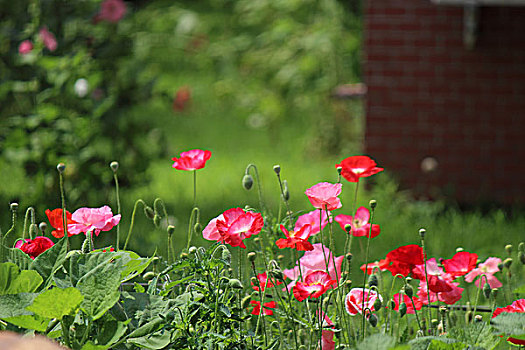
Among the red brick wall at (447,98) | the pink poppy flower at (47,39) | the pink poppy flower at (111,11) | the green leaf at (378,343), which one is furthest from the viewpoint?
the red brick wall at (447,98)

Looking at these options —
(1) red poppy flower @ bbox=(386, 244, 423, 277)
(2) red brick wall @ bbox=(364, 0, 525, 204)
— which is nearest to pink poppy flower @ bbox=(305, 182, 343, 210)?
(1) red poppy flower @ bbox=(386, 244, 423, 277)

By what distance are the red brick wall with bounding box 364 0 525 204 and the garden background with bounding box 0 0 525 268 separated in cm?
19

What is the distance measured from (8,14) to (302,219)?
3.18 m

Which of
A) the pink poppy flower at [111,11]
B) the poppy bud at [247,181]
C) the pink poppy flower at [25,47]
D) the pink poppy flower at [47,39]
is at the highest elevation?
the pink poppy flower at [111,11]

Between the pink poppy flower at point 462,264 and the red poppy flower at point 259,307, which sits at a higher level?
the pink poppy flower at point 462,264

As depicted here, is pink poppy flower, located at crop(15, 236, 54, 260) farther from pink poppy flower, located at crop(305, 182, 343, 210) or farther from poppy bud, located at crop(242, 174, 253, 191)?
pink poppy flower, located at crop(305, 182, 343, 210)

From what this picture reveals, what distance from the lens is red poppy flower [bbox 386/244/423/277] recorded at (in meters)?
1.71

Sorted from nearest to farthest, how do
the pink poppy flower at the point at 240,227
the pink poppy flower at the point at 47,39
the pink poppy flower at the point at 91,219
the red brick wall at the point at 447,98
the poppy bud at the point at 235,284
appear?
the poppy bud at the point at 235,284 < the pink poppy flower at the point at 240,227 < the pink poppy flower at the point at 91,219 < the pink poppy flower at the point at 47,39 < the red brick wall at the point at 447,98

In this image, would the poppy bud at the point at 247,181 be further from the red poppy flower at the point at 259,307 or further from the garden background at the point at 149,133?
the garden background at the point at 149,133

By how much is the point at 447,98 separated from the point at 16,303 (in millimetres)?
4057

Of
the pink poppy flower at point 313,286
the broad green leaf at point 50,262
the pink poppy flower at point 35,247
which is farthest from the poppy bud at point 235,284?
the pink poppy flower at point 35,247

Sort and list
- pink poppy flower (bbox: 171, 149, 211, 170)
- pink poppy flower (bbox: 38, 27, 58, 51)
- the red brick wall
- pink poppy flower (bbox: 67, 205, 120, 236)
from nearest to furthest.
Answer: pink poppy flower (bbox: 67, 205, 120, 236), pink poppy flower (bbox: 171, 149, 211, 170), pink poppy flower (bbox: 38, 27, 58, 51), the red brick wall

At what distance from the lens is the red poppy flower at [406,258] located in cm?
171

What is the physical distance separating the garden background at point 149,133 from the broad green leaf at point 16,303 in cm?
100
